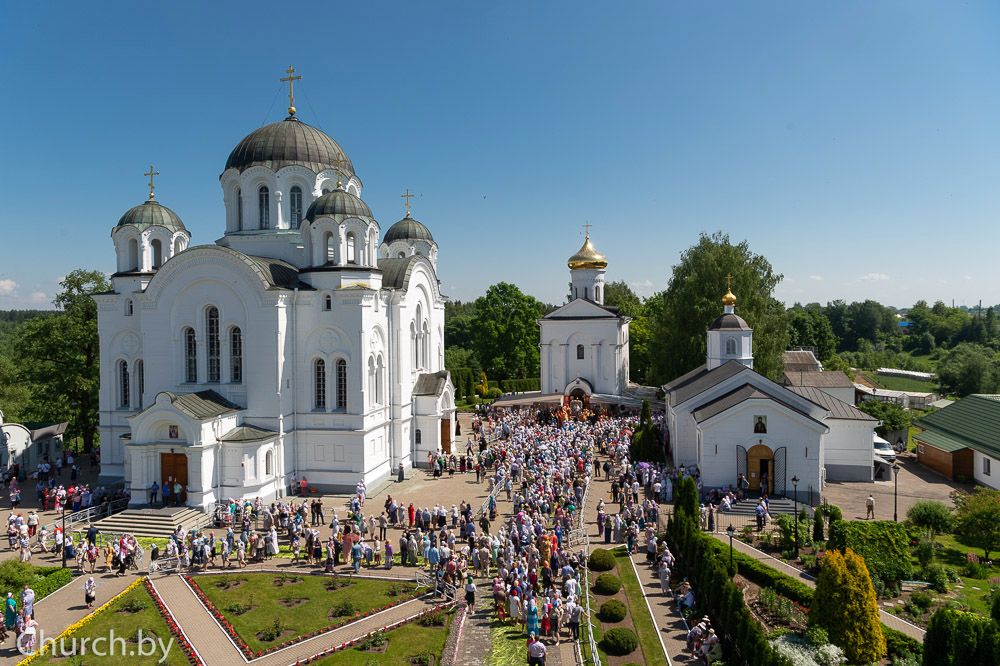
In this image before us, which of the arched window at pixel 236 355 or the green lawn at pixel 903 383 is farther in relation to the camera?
the green lawn at pixel 903 383

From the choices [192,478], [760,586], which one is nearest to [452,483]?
[192,478]

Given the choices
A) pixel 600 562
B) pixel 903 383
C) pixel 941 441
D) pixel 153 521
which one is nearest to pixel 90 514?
pixel 153 521

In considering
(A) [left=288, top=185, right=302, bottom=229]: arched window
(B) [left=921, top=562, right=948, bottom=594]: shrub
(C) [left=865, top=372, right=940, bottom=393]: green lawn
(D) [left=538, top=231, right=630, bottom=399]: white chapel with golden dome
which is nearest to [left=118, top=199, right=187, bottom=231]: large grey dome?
(A) [left=288, top=185, right=302, bottom=229]: arched window

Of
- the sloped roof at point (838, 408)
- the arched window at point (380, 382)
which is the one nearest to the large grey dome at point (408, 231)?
the arched window at point (380, 382)

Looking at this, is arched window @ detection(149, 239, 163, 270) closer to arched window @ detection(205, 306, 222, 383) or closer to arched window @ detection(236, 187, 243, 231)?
arched window @ detection(236, 187, 243, 231)

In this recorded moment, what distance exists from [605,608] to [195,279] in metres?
18.5

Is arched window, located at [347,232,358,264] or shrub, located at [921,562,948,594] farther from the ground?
arched window, located at [347,232,358,264]

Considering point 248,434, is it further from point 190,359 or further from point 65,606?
point 65,606

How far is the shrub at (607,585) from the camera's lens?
1620 cm

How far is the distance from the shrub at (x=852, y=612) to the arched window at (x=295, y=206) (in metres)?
23.4

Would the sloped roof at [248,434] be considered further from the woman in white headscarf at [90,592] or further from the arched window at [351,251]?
the woman in white headscarf at [90,592]

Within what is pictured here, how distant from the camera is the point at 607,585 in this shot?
53.2 feet

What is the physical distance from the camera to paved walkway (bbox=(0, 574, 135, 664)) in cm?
1404

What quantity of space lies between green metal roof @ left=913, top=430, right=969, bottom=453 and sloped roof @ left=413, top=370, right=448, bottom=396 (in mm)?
20928
